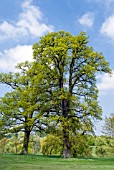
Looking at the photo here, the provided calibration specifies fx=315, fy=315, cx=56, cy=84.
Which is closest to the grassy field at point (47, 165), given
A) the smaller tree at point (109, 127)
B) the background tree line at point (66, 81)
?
the background tree line at point (66, 81)

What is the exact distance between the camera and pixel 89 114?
28234 millimetres

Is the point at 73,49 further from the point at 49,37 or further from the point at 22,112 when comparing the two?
the point at 22,112

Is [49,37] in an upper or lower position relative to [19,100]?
upper

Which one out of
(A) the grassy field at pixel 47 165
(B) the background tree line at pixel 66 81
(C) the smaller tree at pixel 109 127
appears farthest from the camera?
(C) the smaller tree at pixel 109 127

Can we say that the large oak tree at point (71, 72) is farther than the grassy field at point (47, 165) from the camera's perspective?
Yes

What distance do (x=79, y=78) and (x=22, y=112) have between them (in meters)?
8.57

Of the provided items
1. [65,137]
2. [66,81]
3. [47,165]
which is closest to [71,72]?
[66,81]

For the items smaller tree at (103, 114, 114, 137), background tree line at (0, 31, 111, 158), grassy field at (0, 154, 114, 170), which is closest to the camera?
grassy field at (0, 154, 114, 170)

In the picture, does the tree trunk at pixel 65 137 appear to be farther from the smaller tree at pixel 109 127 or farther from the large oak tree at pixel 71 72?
the smaller tree at pixel 109 127

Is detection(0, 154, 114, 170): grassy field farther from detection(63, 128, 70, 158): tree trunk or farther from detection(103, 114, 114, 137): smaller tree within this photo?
detection(103, 114, 114, 137): smaller tree

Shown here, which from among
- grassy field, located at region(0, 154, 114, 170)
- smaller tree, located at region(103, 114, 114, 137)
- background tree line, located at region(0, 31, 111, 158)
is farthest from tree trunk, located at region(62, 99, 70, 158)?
smaller tree, located at region(103, 114, 114, 137)

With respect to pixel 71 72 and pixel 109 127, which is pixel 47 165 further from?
pixel 109 127

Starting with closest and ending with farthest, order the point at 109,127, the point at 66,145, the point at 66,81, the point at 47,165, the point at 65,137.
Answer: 1. the point at 47,165
2. the point at 66,145
3. the point at 65,137
4. the point at 66,81
5. the point at 109,127

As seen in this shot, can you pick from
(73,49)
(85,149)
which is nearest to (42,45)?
(73,49)
